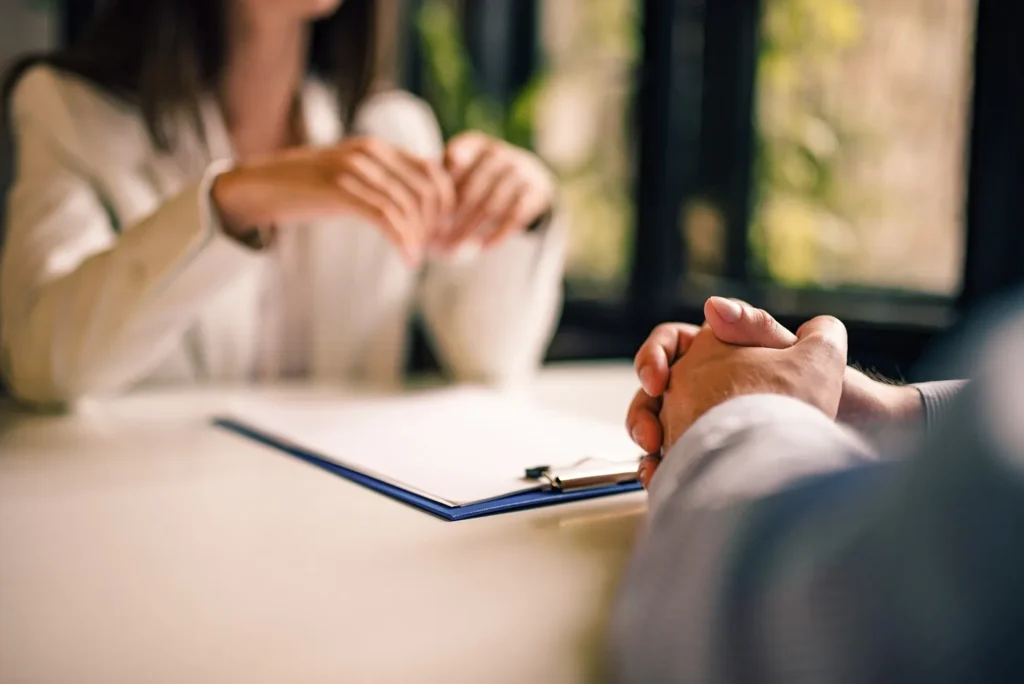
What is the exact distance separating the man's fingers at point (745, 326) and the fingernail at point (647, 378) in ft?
0.17

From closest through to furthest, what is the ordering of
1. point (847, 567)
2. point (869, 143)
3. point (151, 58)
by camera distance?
point (847, 567) < point (151, 58) < point (869, 143)

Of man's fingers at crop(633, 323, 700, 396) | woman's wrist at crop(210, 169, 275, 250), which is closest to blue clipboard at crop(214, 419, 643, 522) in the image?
man's fingers at crop(633, 323, 700, 396)

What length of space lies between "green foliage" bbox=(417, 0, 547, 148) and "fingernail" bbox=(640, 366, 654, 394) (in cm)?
169

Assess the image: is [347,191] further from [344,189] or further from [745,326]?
[745,326]

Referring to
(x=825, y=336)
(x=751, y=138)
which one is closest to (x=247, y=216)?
(x=825, y=336)

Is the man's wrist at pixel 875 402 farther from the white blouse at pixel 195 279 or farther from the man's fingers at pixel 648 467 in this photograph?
the white blouse at pixel 195 279

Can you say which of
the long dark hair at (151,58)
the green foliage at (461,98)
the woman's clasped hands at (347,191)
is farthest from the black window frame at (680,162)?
the long dark hair at (151,58)

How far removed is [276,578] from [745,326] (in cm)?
30

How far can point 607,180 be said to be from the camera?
6.77 feet

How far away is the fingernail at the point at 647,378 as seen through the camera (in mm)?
550

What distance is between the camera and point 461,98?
7.44ft

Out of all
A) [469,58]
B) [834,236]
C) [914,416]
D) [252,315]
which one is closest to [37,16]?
[252,315]

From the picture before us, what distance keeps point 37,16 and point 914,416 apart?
187 cm

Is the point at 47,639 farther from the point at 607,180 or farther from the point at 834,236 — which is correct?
the point at 607,180
